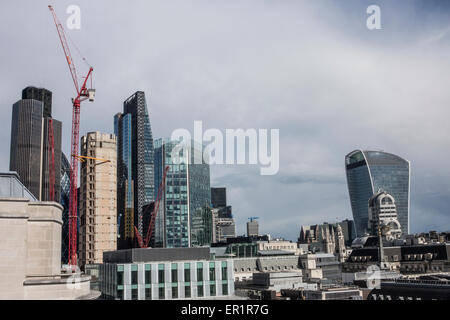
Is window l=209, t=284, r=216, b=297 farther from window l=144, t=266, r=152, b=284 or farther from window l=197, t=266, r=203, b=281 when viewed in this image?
window l=144, t=266, r=152, b=284

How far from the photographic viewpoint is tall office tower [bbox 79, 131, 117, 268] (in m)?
134

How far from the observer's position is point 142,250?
72.2 meters

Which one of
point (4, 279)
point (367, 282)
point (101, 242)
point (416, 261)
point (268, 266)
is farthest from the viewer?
point (416, 261)

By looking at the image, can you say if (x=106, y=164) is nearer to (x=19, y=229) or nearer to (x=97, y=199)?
(x=97, y=199)

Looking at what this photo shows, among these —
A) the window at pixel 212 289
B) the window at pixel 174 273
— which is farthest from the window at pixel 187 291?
the window at pixel 212 289

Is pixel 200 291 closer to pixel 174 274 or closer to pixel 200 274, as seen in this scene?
pixel 200 274

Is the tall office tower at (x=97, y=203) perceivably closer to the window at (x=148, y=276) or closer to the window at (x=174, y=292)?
the window at (x=148, y=276)

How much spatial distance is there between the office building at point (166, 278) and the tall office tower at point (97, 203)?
217ft

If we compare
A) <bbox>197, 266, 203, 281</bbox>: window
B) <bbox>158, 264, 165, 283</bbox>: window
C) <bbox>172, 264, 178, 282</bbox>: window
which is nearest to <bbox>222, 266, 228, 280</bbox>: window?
<bbox>197, 266, 203, 281</bbox>: window

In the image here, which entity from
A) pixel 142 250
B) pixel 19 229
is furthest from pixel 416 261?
pixel 19 229

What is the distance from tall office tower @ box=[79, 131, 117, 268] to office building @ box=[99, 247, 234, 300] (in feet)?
217
